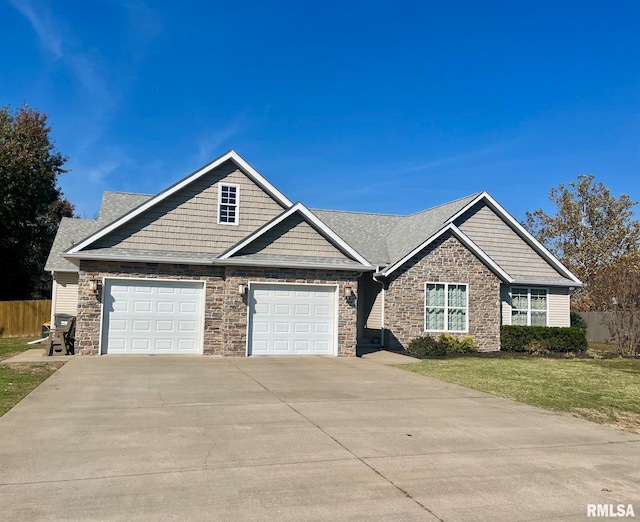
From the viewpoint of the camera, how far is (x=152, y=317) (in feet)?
55.7

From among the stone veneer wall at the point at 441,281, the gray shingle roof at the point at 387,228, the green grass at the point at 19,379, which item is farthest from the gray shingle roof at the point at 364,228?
the green grass at the point at 19,379

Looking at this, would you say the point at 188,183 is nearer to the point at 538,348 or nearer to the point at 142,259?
the point at 142,259

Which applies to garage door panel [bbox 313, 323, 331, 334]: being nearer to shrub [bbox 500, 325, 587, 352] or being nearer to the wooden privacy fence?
shrub [bbox 500, 325, 587, 352]

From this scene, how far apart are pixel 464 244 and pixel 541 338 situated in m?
4.66

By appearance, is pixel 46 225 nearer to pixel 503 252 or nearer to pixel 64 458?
pixel 503 252

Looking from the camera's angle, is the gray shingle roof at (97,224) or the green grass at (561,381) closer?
the green grass at (561,381)

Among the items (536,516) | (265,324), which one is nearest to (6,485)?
(536,516)

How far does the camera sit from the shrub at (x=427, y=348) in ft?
61.4

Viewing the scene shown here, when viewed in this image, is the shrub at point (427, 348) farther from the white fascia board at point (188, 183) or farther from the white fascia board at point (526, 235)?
the white fascia board at point (526, 235)

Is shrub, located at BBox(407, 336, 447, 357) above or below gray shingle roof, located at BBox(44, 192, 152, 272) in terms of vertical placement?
below

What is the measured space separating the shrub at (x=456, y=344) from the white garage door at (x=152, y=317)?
8626mm

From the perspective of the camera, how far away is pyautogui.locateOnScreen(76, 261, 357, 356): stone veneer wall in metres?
16.4

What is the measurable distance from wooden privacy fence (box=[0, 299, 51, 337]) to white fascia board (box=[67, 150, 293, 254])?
1316 centimetres

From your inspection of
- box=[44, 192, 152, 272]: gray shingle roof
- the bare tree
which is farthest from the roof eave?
the bare tree
